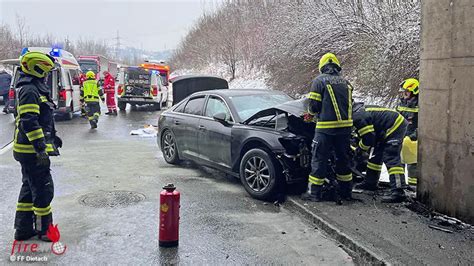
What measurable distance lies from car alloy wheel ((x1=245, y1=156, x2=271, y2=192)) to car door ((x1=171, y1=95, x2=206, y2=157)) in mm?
1560

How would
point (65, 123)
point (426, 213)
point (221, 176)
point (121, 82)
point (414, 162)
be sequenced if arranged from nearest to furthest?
point (426, 213) → point (414, 162) → point (221, 176) → point (65, 123) → point (121, 82)

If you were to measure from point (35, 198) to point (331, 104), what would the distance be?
143 inches

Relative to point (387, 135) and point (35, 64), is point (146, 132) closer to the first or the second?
point (387, 135)

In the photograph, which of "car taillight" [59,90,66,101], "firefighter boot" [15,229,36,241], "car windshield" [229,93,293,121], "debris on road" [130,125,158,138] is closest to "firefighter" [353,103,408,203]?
"car windshield" [229,93,293,121]

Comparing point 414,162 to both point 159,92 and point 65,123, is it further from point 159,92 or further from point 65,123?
point 159,92

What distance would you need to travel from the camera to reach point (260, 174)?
247 inches

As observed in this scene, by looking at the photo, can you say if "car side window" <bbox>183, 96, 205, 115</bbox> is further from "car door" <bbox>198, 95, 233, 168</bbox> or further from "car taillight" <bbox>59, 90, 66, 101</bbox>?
"car taillight" <bbox>59, 90, 66, 101</bbox>

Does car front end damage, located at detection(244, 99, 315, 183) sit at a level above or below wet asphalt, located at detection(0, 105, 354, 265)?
above

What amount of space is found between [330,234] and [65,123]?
42.0 feet

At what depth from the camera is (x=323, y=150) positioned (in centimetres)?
575

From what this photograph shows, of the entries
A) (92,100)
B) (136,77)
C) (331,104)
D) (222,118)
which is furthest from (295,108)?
(136,77)

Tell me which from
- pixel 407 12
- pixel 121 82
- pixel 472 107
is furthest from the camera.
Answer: pixel 121 82

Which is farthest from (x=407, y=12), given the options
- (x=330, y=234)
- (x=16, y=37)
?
(x=16, y=37)

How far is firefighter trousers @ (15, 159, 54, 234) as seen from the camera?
4.48 metres
